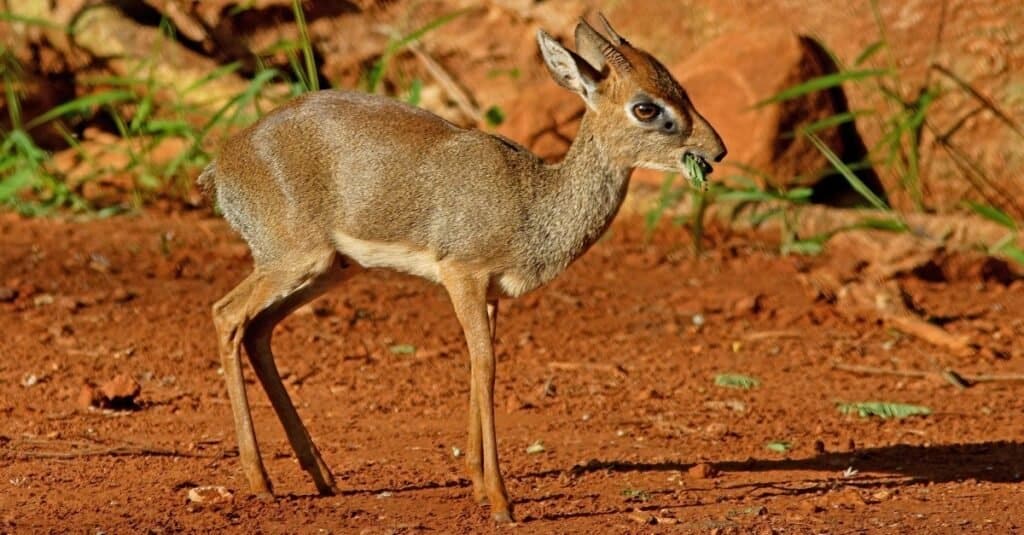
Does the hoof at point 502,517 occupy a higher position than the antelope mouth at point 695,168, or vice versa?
the antelope mouth at point 695,168

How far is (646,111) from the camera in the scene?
493 cm

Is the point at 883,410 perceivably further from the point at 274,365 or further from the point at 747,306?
the point at 274,365

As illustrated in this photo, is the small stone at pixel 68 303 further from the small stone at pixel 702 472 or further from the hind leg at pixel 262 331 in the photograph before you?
the small stone at pixel 702 472

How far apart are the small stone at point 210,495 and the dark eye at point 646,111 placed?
5.84 feet

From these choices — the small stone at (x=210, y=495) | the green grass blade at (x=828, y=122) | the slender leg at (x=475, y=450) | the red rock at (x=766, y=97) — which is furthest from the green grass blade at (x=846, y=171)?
the small stone at (x=210, y=495)

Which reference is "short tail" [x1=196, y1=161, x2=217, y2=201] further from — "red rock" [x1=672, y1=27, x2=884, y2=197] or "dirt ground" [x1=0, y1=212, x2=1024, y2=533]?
"red rock" [x1=672, y1=27, x2=884, y2=197]

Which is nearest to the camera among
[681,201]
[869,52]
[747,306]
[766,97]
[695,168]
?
[695,168]

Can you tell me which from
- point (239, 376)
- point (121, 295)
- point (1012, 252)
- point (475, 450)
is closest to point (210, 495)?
point (239, 376)

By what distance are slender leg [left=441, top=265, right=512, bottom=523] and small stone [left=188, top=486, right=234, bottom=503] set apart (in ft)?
2.71

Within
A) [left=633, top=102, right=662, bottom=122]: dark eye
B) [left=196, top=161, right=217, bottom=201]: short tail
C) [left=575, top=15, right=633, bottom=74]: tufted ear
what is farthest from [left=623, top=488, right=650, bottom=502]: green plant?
[left=196, top=161, right=217, bottom=201]: short tail

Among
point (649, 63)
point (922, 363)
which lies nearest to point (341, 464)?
point (649, 63)

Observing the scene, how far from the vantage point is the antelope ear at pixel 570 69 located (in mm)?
5000

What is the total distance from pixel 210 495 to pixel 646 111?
1849 mm

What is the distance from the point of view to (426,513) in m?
4.86
